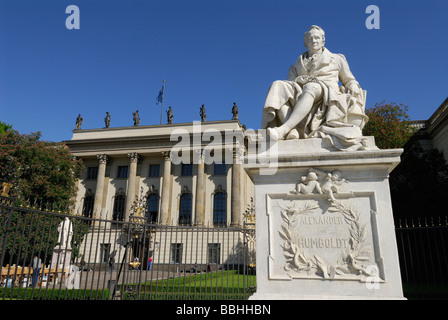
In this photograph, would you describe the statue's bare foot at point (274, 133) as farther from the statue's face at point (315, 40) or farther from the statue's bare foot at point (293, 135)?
the statue's face at point (315, 40)

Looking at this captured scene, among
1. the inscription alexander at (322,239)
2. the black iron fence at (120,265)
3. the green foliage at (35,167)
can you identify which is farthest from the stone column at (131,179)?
the inscription alexander at (322,239)

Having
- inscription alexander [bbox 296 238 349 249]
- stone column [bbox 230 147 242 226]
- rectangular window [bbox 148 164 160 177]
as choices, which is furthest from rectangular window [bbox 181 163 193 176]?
inscription alexander [bbox 296 238 349 249]

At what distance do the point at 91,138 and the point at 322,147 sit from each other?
40.9m

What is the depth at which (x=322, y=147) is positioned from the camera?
3889 mm

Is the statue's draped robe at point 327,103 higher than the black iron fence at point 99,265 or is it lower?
higher

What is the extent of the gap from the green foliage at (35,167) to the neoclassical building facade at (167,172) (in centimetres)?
599

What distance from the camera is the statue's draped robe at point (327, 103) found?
3871mm

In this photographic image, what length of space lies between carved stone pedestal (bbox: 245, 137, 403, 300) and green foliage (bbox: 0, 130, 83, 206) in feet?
89.8

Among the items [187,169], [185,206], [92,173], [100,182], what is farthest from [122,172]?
[185,206]

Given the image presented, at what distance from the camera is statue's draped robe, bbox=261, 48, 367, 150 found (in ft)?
12.7

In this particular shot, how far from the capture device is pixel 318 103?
4277mm

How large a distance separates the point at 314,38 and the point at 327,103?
1.05 metres
